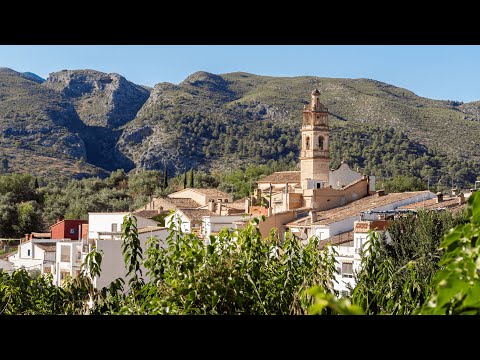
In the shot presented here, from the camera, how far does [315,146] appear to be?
31.8 metres

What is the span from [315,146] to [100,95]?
3361 centimetres

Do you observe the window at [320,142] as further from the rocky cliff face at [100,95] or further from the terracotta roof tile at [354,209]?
the rocky cliff face at [100,95]

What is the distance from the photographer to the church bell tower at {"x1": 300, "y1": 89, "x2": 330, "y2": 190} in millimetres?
30922

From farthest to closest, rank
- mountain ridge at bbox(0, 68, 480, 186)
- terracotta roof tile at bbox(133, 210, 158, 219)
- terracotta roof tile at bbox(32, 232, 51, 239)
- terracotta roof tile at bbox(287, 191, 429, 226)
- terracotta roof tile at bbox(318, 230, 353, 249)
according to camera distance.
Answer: mountain ridge at bbox(0, 68, 480, 186) → terracotta roof tile at bbox(32, 232, 51, 239) → terracotta roof tile at bbox(133, 210, 158, 219) → terracotta roof tile at bbox(287, 191, 429, 226) → terracotta roof tile at bbox(318, 230, 353, 249)

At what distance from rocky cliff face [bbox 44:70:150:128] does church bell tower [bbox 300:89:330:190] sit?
26717 millimetres

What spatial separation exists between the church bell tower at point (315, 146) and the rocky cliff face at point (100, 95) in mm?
26717

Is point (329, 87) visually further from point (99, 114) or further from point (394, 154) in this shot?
point (99, 114)

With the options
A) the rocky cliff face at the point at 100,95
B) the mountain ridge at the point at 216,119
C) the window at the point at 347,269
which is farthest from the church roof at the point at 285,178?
the rocky cliff face at the point at 100,95

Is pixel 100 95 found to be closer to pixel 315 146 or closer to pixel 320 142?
pixel 320 142

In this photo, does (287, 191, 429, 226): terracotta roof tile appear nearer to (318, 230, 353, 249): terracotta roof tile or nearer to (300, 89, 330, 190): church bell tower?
(318, 230, 353, 249): terracotta roof tile

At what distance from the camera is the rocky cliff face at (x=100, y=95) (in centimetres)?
5806

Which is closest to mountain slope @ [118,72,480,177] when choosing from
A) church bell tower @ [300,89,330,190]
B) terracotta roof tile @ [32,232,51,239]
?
church bell tower @ [300,89,330,190]
